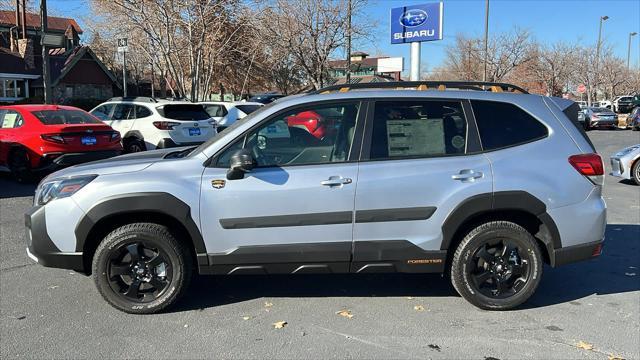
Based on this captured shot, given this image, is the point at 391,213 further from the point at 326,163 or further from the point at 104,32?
the point at 104,32

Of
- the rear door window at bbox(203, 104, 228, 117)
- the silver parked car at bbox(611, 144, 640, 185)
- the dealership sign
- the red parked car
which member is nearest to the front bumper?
the red parked car

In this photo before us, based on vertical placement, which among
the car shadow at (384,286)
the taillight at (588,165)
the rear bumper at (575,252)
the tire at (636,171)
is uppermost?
the taillight at (588,165)

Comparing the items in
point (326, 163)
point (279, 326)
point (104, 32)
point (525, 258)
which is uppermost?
point (104, 32)

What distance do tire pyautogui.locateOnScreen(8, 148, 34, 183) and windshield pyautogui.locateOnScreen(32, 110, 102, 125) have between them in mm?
729

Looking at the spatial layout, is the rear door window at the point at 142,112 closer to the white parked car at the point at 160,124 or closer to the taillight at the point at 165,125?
the white parked car at the point at 160,124

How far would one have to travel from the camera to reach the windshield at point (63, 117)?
9969 millimetres

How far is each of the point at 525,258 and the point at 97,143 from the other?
822 cm

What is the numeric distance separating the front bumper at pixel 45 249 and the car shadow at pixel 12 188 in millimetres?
5729

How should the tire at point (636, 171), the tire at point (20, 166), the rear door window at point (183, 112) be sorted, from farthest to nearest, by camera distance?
the rear door window at point (183, 112)
the tire at point (636, 171)
the tire at point (20, 166)

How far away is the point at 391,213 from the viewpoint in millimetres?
4094

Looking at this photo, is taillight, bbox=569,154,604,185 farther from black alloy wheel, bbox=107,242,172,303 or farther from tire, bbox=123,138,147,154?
tire, bbox=123,138,147,154

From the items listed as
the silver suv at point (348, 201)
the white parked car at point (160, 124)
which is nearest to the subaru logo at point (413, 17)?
the white parked car at point (160, 124)

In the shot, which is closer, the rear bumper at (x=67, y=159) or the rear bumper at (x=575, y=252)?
the rear bumper at (x=575, y=252)

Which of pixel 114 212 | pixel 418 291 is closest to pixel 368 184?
pixel 418 291
